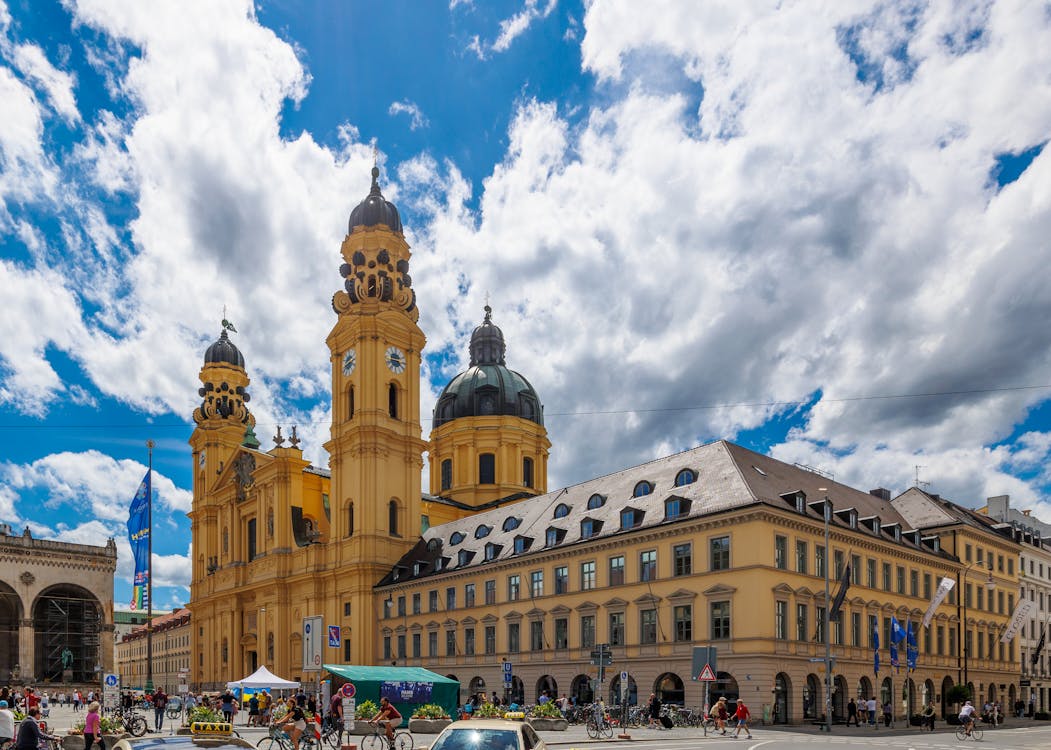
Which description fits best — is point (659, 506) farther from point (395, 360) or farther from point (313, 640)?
point (395, 360)

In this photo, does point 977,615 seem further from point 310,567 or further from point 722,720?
point 310,567

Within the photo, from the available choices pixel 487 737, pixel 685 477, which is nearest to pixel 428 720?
pixel 685 477

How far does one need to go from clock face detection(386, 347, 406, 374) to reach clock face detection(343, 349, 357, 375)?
9.19ft

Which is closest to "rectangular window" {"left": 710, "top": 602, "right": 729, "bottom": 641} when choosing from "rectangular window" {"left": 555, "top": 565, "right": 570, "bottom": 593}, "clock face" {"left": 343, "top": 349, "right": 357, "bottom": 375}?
"rectangular window" {"left": 555, "top": 565, "right": 570, "bottom": 593}

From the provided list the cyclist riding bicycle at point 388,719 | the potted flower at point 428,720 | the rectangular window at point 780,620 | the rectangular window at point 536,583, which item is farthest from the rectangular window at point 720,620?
the cyclist riding bicycle at point 388,719

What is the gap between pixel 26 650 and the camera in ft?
258

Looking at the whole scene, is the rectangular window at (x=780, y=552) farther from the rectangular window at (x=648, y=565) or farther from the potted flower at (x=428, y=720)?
the potted flower at (x=428, y=720)

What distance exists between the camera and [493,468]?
3639 inches

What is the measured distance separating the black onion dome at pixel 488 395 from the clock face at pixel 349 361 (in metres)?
18.6

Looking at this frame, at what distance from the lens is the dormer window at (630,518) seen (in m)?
52.5

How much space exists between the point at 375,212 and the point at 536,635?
1630 inches

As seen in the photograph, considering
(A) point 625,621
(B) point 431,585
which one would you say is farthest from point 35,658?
(A) point 625,621

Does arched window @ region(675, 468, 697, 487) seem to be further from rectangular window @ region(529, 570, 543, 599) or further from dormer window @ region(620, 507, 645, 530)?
rectangular window @ region(529, 570, 543, 599)

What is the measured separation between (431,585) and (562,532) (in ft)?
46.0
